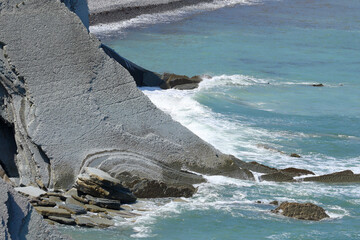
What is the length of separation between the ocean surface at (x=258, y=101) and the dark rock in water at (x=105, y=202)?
42 cm

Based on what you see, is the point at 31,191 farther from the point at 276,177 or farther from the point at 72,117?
the point at 276,177

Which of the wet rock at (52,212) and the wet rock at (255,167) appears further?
the wet rock at (255,167)

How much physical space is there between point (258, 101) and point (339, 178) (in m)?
7.81

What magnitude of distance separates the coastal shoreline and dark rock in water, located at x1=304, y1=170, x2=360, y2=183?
2276 centimetres

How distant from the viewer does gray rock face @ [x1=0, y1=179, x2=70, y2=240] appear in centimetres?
567

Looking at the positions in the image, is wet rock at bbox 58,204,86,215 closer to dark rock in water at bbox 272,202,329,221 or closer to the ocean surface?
the ocean surface

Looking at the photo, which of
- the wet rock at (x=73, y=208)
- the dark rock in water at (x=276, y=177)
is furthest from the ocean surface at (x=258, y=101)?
the wet rock at (x=73, y=208)

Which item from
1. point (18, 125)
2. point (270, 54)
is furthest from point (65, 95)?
point (270, 54)

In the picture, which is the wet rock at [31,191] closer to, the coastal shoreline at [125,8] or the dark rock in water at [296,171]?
the dark rock in water at [296,171]

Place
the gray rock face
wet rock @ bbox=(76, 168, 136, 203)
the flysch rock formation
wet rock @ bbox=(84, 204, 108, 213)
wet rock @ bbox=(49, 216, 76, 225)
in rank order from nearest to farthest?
the gray rock face, wet rock @ bbox=(49, 216, 76, 225), wet rock @ bbox=(84, 204, 108, 213), wet rock @ bbox=(76, 168, 136, 203), the flysch rock formation

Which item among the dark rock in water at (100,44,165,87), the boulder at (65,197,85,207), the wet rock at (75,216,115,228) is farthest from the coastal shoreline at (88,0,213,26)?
the wet rock at (75,216,115,228)

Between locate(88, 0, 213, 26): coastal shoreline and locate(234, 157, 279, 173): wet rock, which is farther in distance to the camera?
locate(88, 0, 213, 26): coastal shoreline

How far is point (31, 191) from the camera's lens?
984 cm

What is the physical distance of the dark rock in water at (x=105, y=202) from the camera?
9969 mm
